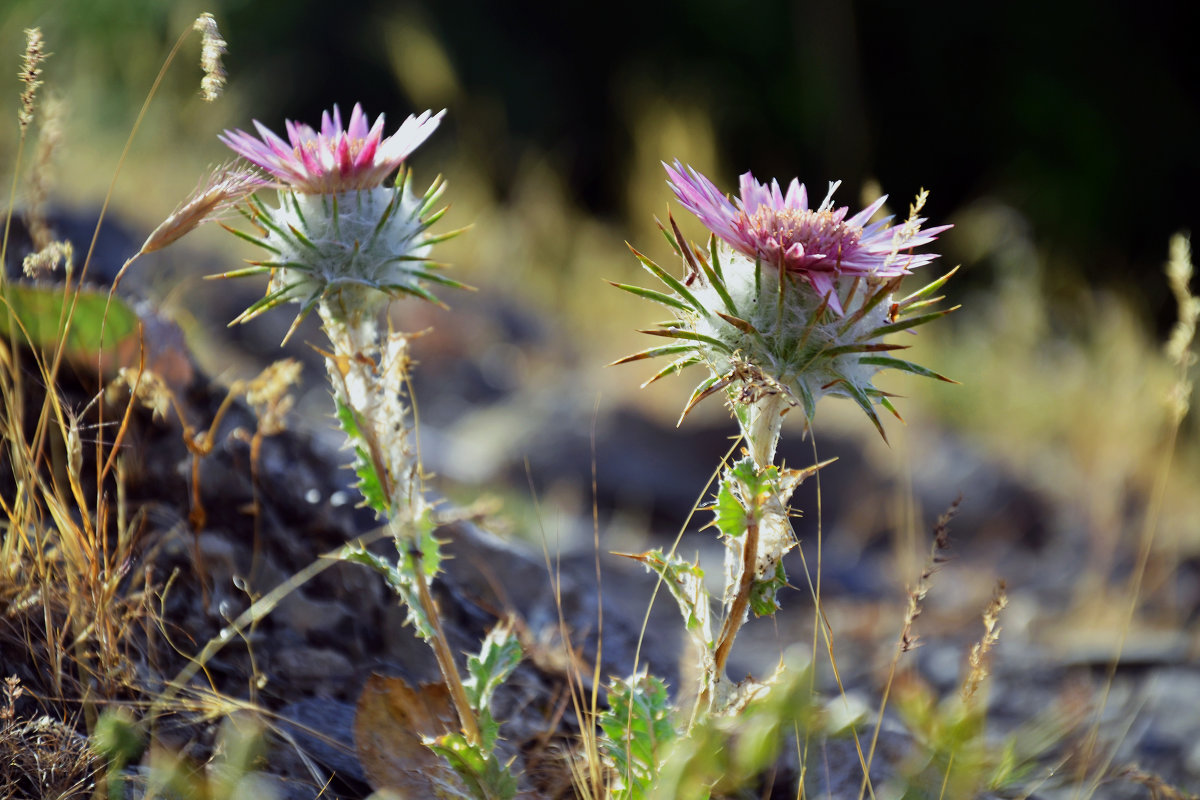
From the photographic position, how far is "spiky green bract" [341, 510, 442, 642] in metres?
1.45

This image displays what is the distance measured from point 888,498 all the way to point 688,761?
4042 mm

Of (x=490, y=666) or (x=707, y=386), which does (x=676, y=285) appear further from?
(x=490, y=666)

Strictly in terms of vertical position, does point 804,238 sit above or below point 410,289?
above

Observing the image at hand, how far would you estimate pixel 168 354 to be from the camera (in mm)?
2182

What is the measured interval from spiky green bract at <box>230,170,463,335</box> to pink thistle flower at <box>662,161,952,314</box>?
393 mm

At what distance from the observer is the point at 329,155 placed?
1409 mm

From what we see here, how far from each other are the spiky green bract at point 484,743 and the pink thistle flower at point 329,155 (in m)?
0.74

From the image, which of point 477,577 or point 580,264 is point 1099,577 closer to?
point 477,577

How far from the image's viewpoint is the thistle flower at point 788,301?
1311 mm

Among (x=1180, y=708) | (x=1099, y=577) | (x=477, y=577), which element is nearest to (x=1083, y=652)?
(x=1180, y=708)

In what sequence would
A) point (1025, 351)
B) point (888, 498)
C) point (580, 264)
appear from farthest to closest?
point (580, 264)
point (1025, 351)
point (888, 498)

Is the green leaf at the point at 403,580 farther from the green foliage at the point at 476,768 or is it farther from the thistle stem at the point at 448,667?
the green foliage at the point at 476,768

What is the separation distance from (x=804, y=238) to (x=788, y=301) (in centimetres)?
8

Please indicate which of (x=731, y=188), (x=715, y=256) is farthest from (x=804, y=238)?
(x=731, y=188)
